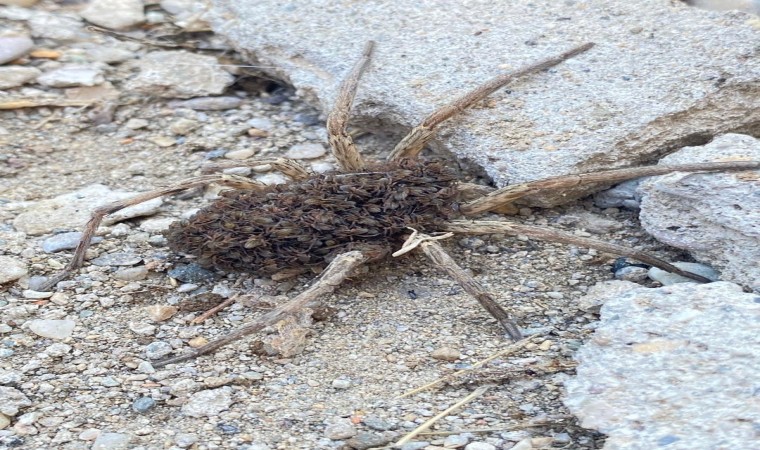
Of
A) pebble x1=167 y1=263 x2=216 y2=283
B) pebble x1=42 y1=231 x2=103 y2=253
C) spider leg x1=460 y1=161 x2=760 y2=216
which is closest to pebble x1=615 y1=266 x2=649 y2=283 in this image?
spider leg x1=460 y1=161 x2=760 y2=216

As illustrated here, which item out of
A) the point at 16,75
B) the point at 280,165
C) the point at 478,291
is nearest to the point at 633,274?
the point at 478,291

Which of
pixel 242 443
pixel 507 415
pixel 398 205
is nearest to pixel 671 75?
pixel 398 205

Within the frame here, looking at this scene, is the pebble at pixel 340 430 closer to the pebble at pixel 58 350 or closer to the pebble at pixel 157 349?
the pebble at pixel 157 349

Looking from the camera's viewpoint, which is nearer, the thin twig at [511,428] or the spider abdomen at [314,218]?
the thin twig at [511,428]

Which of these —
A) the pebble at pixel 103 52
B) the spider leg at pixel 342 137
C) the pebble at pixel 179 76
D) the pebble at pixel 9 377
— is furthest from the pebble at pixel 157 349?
the pebble at pixel 103 52

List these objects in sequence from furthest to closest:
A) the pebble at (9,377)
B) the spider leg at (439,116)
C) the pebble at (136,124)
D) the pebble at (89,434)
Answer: the pebble at (136,124), the spider leg at (439,116), the pebble at (9,377), the pebble at (89,434)

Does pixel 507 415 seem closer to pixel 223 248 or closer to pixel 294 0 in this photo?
pixel 223 248
